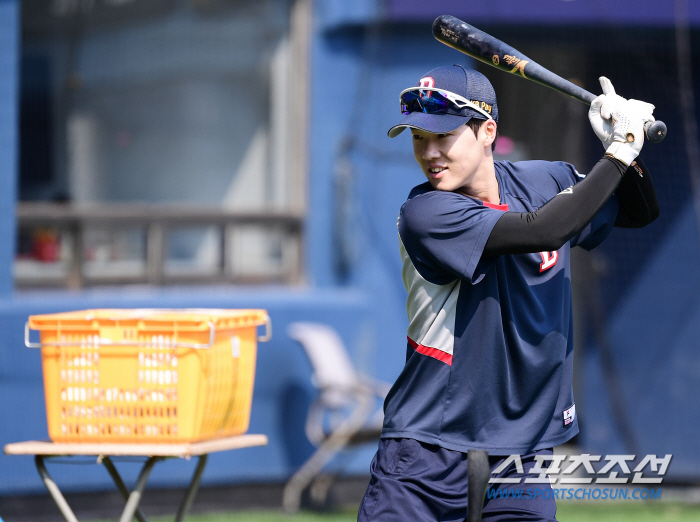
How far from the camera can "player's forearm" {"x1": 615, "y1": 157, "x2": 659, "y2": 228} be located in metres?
2.95

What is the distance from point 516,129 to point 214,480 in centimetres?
340

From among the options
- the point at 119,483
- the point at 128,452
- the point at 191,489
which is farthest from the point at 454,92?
the point at 119,483

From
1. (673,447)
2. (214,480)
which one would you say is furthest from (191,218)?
(673,447)

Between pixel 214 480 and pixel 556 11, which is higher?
pixel 556 11

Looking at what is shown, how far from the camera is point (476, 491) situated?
8.45ft

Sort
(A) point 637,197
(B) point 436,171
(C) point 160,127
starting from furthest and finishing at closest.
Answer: (C) point 160,127, (A) point 637,197, (B) point 436,171

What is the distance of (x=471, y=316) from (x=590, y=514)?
12.8 ft

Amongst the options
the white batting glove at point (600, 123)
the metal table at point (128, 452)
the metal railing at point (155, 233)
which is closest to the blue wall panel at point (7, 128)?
the metal railing at point (155, 233)

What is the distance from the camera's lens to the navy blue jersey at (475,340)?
2619mm

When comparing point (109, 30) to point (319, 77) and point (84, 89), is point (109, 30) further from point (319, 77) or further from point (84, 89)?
point (319, 77)

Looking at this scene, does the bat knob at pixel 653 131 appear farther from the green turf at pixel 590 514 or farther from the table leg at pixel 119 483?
the green turf at pixel 590 514

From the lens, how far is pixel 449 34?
10.1 feet

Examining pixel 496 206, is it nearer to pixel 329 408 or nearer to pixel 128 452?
pixel 128 452

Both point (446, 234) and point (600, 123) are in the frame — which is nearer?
point (446, 234)
